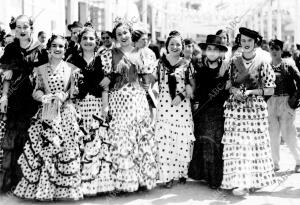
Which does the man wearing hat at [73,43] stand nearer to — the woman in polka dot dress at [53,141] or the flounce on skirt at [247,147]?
the woman in polka dot dress at [53,141]

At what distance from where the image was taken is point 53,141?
458 cm

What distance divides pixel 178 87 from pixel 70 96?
1349 millimetres

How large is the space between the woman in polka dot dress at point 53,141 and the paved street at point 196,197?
215mm

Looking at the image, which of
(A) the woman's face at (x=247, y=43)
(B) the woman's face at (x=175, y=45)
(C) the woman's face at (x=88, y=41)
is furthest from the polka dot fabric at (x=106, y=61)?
(A) the woman's face at (x=247, y=43)

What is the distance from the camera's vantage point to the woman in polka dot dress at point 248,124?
4.84 metres

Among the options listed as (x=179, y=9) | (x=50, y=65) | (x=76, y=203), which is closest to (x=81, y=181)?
(x=76, y=203)

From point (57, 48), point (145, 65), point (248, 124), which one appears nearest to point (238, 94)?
point (248, 124)

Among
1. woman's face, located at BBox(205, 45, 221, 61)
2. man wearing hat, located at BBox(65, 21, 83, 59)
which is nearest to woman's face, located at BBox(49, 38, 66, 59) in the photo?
man wearing hat, located at BBox(65, 21, 83, 59)

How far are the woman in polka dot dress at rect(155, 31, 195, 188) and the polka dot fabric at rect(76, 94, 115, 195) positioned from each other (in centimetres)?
77

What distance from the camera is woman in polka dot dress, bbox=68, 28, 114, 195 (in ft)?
15.5

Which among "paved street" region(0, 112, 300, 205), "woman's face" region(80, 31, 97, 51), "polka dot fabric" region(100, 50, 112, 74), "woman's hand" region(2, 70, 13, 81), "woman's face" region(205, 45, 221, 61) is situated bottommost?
"paved street" region(0, 112, 300, 205)

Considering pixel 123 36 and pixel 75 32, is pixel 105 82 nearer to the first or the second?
pixel 123 36

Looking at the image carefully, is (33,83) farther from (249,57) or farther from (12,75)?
(249,57)

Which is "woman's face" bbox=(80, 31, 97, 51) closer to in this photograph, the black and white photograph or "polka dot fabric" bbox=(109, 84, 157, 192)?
the black and white photograph
